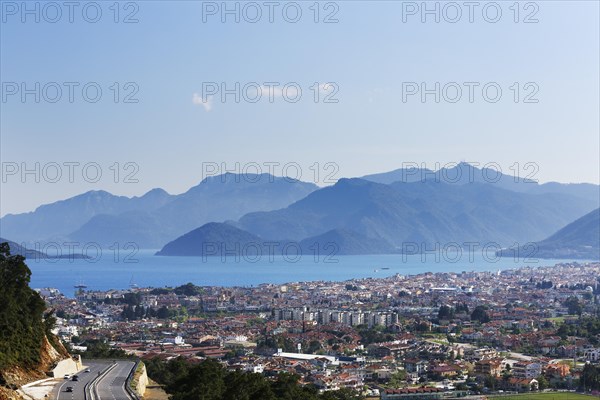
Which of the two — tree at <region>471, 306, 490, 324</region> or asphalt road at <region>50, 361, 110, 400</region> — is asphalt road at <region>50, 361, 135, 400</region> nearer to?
asphalt road at <region>50, 361, 110, 400</region>

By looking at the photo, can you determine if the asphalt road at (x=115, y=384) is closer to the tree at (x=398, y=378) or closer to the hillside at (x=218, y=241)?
the tree at (x=398, y=378)

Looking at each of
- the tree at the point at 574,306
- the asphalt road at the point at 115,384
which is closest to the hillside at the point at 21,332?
the asphalt road at the point at 115,384

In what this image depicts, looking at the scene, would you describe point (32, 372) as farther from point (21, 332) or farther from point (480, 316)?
point (480, 316)

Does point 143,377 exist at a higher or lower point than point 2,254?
lower

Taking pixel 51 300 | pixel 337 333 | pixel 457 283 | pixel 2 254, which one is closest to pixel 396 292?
pixel 457 283

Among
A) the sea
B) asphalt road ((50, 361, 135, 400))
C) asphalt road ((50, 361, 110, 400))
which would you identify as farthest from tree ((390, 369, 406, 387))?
the sea

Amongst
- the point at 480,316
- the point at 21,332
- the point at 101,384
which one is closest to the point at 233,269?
the point at 480,316

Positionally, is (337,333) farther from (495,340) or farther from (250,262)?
(250,262)
